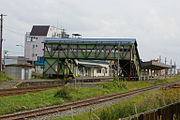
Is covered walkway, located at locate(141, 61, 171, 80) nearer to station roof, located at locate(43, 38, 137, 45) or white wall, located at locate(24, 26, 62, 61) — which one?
station roof, located at locate(43, 38, 137, 45)

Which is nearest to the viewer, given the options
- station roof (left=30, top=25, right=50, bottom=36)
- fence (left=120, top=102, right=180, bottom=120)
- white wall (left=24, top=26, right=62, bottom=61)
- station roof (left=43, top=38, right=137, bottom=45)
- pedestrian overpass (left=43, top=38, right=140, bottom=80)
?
fence (left=120, top=102, right=180, bottom=120)

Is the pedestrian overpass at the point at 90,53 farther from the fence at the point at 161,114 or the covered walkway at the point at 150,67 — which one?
the fence at the point at 161,114

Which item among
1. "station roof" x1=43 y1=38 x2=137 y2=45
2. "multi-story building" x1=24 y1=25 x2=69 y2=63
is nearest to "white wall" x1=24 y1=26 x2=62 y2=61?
"multi-story building" x1=24 y1=25 x2=69 y2=63

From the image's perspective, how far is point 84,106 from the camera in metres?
15.9

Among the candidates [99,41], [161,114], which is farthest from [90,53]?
[161,114]

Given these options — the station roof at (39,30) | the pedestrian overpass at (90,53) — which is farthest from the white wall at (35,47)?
the pedestrian overpass at (90,53)

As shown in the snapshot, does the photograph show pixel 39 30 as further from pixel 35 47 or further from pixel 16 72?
pixel 16 72

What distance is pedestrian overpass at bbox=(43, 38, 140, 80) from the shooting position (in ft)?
132

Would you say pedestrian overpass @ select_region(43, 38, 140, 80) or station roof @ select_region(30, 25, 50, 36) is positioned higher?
station roof @ select_region(30, 25, 50, 36)

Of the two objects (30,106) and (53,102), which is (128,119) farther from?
(53,102)

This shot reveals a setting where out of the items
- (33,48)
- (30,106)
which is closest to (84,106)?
(30,106)

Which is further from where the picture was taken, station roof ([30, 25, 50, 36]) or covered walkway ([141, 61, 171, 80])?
station roof ([30, 25, 50, 36])

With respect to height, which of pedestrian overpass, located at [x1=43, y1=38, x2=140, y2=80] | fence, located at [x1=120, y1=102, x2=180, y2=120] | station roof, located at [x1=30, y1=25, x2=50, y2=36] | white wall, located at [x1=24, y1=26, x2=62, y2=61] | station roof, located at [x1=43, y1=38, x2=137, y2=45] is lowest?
fence, located at [x1=120, y1=102, x2=180, y2=120]

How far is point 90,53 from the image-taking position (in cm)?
4206
